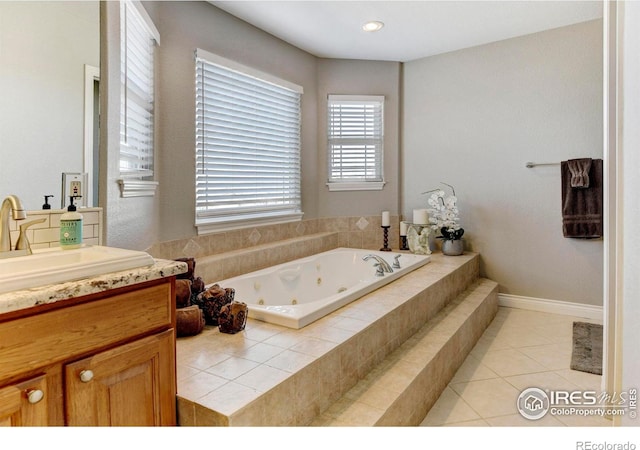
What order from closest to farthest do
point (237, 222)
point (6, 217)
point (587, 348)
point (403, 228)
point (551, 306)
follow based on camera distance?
point (6, 217) < point (587, 348) < point (237, 222) < point (551, 306) < point (403, 228)

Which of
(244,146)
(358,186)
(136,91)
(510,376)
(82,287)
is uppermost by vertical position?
(136,91)

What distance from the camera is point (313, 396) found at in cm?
152

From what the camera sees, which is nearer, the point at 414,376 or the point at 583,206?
the point at 414,376

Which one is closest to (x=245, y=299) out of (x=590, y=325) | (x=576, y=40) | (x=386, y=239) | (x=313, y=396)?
(x=313, y=396)

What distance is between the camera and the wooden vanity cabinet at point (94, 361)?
0.93m

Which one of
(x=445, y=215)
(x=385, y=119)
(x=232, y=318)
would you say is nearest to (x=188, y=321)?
(x=232, y=318)

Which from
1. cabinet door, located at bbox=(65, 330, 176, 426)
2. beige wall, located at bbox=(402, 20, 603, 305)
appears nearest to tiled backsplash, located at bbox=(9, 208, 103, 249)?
cabinet door, located at bbox=(65, 330, 176, 426)

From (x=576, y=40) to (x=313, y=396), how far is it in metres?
3.61

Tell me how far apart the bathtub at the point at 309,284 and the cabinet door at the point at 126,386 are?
0.74 meters

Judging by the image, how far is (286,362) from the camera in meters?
1.54

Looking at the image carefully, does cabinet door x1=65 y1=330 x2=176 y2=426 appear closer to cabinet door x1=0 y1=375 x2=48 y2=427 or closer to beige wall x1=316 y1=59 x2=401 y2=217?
cabinet door x1=0 y1=375 x2=48 y2=427

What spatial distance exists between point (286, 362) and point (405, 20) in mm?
2884

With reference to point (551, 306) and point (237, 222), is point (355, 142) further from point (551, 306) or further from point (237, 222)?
point (551, 306)

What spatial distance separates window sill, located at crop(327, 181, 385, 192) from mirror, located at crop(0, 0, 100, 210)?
270cm
